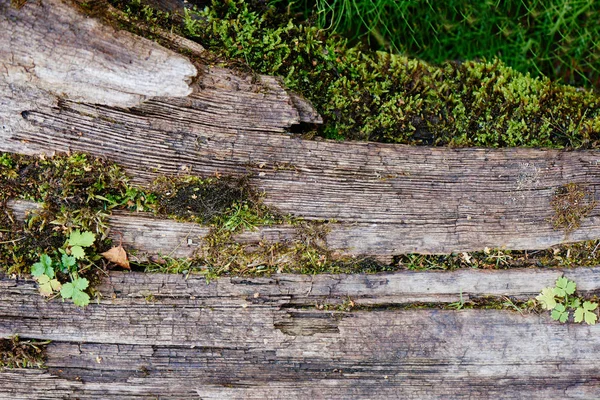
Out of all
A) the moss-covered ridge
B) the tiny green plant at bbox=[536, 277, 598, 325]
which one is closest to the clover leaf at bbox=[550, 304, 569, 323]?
the tiny green plant at bbox=[536, 277, 598, 325]

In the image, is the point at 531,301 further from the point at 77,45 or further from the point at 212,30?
the point at 77,45

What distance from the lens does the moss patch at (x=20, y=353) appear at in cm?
343

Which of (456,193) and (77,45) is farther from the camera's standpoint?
(456,193)

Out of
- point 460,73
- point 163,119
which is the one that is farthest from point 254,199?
point 460,73

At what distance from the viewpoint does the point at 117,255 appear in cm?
343

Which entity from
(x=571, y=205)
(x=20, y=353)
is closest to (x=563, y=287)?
(x=571, y=205)

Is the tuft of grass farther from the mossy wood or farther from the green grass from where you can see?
the green grass

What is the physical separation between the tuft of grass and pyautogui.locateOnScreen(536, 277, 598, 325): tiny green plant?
0.45 metres

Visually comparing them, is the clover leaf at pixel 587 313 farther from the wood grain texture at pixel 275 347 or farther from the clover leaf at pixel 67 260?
the clover leaf at pixel 67 260

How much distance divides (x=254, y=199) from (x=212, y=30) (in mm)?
1376

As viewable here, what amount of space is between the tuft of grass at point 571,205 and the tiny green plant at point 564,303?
45 centimetres

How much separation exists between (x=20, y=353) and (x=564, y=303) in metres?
4.25

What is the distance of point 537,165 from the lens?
3.60 meters

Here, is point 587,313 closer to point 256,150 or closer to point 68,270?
point 256,150
